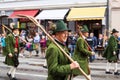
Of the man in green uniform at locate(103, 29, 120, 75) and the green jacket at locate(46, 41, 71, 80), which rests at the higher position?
the green jacket at locate(46, 41, 71, 80)

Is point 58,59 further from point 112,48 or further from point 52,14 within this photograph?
point 52,14

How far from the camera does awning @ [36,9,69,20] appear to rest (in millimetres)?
30800

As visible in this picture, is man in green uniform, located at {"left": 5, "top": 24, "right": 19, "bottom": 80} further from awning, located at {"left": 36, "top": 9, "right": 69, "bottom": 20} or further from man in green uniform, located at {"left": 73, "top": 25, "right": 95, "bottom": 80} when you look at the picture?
awning, located at {"left": 36, "top": 9, "right": 69, "bottom": 20}

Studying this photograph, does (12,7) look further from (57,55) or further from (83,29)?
(57,55)

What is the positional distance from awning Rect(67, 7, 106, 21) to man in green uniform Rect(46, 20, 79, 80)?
23.1 meters

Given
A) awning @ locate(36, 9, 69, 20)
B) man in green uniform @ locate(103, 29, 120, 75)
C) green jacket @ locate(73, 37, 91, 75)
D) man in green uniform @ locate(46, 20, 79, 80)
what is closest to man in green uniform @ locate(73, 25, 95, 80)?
green jacket @ locate(73, 37, 91, 75)

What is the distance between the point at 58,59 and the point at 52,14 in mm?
26380

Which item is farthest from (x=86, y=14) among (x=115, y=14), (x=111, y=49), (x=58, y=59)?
(x=58, y=59)

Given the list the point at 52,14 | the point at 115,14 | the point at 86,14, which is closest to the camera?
the point at 86,14

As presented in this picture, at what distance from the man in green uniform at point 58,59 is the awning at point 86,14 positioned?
23.1 meters

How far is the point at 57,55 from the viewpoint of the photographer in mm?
5547

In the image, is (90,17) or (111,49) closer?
(111,49)

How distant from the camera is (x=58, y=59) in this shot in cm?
561

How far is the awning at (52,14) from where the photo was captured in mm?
30800
